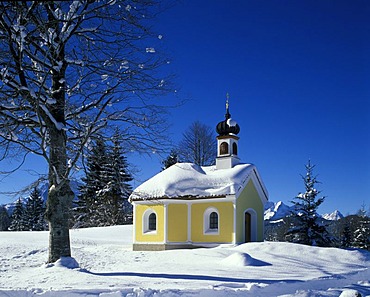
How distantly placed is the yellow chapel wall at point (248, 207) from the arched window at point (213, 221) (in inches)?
46.2

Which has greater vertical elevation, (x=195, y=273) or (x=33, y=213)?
(x=33, y=213)

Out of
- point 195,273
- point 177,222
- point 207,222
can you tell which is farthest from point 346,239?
point 195,273

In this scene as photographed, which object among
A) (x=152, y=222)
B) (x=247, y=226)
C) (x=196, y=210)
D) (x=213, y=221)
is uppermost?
(x=196, y=210)

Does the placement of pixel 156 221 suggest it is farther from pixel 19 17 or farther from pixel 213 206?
pixel 19 17

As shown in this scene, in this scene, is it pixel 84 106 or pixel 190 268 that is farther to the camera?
pixel 190 268

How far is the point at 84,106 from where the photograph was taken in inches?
440

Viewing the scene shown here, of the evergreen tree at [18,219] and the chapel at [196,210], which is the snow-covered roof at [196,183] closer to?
the chapel at [196,210]

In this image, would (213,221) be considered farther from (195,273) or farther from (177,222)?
(195,273)

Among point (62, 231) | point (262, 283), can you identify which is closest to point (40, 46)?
point (62, 231)

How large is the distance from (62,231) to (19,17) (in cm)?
560

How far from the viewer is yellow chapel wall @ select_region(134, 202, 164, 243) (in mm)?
21266

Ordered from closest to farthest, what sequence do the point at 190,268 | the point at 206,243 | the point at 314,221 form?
the point at 190,268 < the point at 206,243 < the point at 314,221

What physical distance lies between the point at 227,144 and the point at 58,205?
13.9 meters

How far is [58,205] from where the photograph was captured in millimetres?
11281
